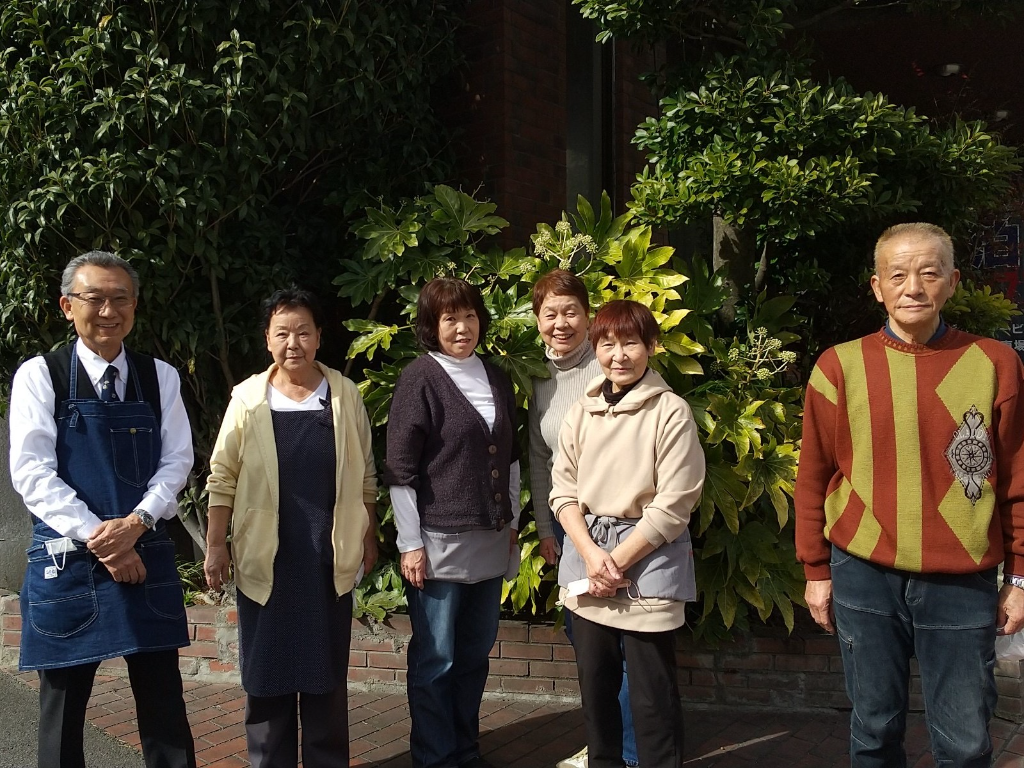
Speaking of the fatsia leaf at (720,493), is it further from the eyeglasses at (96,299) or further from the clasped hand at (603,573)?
the eyeglasses at (96,299)

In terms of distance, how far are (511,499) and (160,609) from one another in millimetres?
1291

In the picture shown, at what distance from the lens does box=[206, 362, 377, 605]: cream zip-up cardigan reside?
9.57 feet

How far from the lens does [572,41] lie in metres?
6.25

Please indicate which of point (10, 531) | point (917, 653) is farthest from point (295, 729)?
point (10, 531)

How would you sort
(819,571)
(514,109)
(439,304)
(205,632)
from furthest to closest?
(514,109), (205,632), (439,304), (819,571)

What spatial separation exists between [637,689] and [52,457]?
2001mm

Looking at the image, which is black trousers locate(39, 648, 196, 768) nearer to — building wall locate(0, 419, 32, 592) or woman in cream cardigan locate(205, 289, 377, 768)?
woman in cream cardigan locate(205, 289, 377, 768)

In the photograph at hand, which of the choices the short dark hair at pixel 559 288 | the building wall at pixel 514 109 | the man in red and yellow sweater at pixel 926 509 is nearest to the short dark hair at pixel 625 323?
the short dark hair at pixel 559 288

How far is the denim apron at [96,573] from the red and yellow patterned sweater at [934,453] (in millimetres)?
2120

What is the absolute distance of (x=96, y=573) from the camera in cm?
265

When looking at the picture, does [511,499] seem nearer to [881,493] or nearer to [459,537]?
[459,537]

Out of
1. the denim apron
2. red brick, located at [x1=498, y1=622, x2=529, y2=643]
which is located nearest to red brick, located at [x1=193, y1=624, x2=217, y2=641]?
red brick, located at [x1=498, y1=622, x2=529, y2=643]

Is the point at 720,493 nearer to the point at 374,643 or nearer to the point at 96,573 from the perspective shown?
the point at 374,643

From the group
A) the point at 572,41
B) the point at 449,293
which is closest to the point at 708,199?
the point at 449,293
